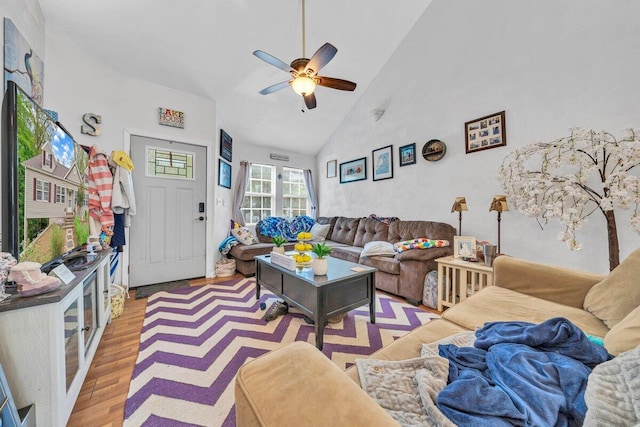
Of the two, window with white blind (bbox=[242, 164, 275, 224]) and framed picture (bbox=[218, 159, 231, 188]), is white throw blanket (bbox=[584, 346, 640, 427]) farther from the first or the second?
window with white blind (bbox=[242, 164, 275, 224])

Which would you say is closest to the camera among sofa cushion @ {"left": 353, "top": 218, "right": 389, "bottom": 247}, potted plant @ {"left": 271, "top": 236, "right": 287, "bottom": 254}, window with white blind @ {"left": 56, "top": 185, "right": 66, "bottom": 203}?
window with white blind @ {"left": 56, "top": 185, "right": 66, "bottom": 203}

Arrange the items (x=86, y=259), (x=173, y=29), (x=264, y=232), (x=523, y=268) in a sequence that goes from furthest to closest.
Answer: (x=264, y=232) → (x=173, y=29) → (x=523, y=268) → (x=86, y=259)

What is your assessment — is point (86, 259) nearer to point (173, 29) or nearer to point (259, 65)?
point (173, 29)

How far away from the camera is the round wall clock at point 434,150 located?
3.01 m

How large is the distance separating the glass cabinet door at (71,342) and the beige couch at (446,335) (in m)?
1.09

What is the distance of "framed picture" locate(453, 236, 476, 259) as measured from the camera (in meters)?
2.33

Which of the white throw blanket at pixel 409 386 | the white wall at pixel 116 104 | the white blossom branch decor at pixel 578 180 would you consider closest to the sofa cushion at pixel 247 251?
the white wall at pixel 116 104

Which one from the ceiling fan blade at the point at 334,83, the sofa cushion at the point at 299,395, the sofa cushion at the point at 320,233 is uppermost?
the ceiling fan blade at the point at 334,83

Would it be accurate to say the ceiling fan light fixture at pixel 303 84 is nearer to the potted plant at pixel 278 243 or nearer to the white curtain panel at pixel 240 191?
the potted plant at pixel 278 243

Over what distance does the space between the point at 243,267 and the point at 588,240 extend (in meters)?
3.75

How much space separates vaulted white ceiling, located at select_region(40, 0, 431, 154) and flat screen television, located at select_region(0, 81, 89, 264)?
1.40 metres

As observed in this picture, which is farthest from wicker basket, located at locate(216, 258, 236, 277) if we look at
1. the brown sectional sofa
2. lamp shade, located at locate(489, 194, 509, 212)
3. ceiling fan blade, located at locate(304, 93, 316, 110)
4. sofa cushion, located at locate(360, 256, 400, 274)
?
lamp shade, located at locate(489, 194, 509, 212)

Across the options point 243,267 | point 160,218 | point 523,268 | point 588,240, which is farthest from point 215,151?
point 588,240

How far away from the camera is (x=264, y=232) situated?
13.4 feet
